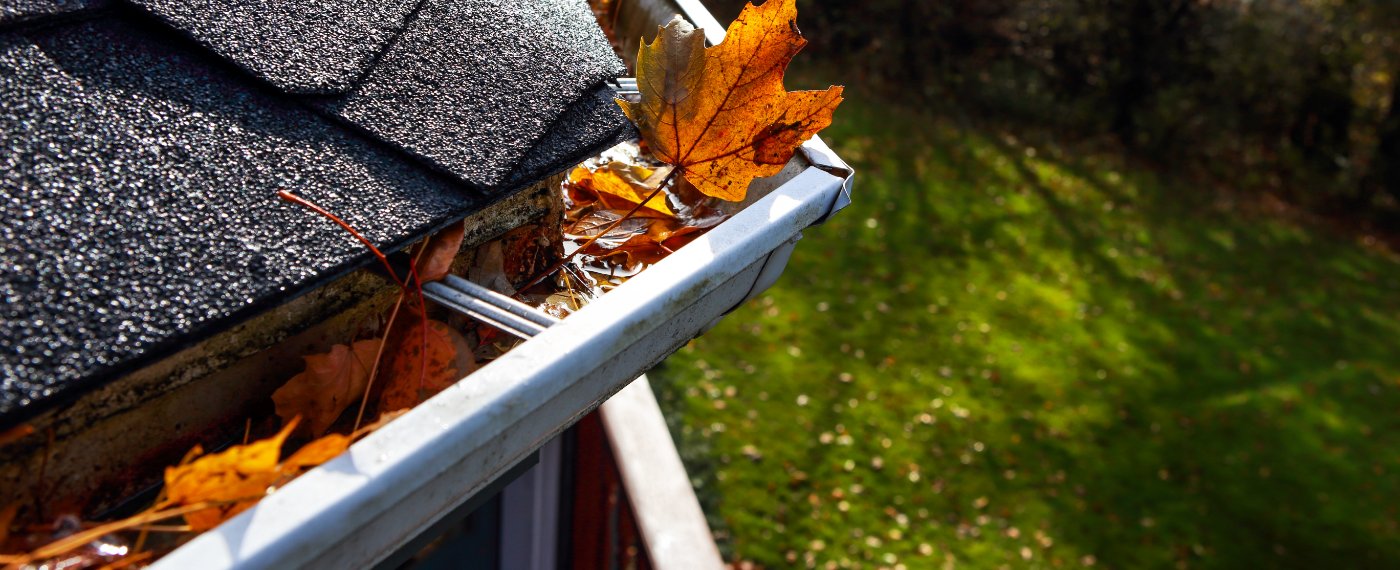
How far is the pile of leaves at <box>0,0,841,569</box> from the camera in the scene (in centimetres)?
93

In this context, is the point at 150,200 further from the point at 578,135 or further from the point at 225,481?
the point at 578,135

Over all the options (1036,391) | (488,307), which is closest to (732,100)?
(488,307)

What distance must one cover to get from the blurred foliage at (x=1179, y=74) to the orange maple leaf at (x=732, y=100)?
32.7ft

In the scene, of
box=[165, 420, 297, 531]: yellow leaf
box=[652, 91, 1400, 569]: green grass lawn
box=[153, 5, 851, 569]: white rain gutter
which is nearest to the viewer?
box=[153, 5, 851, 569]: white rain gutter

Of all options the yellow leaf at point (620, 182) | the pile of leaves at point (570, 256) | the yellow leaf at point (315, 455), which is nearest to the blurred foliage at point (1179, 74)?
the yellow leaf at point (620, 182)

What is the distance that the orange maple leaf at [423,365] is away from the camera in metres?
1.15

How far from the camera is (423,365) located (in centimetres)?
116

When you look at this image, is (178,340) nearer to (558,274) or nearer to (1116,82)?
(558,274)

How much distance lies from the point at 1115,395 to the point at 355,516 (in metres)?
7.33

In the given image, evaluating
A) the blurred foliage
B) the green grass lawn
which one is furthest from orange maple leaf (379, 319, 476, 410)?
the blurred foliage

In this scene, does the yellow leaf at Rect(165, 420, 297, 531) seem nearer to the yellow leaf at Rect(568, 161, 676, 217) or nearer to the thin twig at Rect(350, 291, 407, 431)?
the thin twig at Rect(350, 291, 407, 431)

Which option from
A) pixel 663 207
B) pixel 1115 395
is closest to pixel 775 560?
pixel 1115 395

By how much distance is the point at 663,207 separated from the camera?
1.61m

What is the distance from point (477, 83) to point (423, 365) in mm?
409
